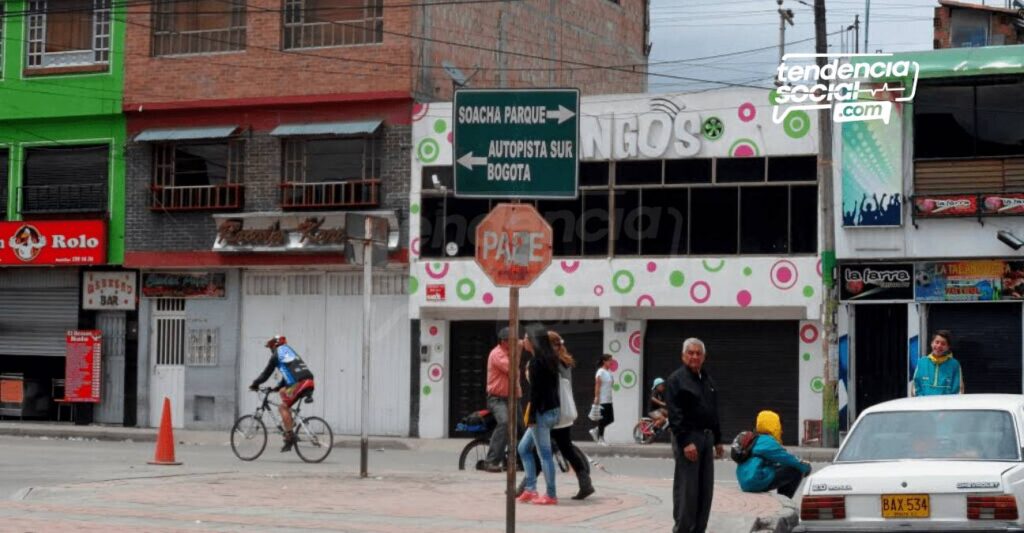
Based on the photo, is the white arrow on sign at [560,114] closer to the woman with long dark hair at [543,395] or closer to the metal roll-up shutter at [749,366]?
the woman with long dark hair at [543,395]

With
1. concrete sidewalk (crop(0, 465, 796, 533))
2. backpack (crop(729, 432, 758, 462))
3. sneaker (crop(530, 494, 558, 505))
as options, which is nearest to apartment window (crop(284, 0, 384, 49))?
concrete sidewalk (crop(0, 465, 796, 533))

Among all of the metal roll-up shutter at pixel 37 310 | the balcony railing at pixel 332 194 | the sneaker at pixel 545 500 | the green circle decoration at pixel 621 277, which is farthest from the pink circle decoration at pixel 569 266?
the sneaker at pixel 545 500

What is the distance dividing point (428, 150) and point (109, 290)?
768cm

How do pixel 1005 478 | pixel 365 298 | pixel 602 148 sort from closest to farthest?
pixel 1005 478 → pixel 365 298 → pixel 602 148

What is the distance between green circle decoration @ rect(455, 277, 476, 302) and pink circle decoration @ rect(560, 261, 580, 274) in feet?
5.69

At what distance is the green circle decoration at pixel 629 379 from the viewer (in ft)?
101

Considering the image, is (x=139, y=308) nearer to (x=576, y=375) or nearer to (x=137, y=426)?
(x=137, y=426)

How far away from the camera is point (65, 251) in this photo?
112ft

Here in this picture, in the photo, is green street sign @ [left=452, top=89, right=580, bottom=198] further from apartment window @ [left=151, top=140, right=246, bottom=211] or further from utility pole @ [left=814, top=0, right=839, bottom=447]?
apartment window @ [left=151, top=140, right=246, bottom=211]

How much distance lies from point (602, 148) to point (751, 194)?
2.88 metres

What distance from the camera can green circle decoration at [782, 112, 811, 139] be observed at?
96.0 ft

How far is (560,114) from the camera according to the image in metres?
11.9

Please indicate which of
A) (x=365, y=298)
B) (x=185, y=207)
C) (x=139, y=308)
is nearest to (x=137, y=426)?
(x=139, y=308)

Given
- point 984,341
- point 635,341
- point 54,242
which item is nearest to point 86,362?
point 54,242
